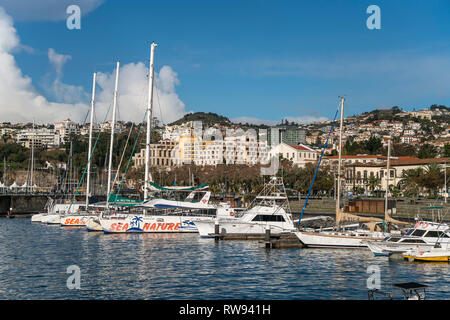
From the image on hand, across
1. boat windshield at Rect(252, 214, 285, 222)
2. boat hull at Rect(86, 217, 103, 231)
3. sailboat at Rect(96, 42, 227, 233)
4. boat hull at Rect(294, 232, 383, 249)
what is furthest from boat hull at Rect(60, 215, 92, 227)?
boat hull at Rect(294, 232, 383, 249)

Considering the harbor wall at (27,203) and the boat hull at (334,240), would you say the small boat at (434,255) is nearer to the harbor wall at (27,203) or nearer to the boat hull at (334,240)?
the boat hull at (334,240)

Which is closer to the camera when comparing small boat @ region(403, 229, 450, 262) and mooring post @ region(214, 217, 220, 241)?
small boat @ region(403, 229, 450, 262)

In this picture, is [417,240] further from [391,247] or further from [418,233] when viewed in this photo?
[391,247]

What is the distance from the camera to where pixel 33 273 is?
84.5 feet

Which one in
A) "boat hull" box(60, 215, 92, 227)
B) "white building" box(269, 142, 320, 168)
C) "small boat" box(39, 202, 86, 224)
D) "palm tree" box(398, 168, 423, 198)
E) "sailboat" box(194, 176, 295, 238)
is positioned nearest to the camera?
"sailboat" box(194, 176, 295, 238)

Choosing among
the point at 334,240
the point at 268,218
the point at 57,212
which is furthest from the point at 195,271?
the point at 57,212

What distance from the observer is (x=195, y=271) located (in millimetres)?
26547

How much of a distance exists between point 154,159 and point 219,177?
97923mm

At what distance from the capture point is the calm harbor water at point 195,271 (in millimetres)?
21375

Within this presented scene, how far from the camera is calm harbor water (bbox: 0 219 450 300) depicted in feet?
70.1
